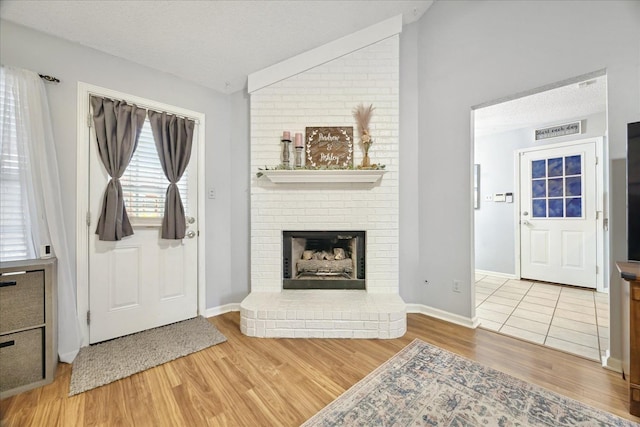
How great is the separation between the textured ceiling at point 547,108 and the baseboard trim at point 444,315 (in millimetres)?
2374

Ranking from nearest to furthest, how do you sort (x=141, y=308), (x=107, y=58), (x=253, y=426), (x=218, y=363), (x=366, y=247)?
1. (x=253, y=426)
2. (x=218, y=363)
3. (x=107, y=58)
4. (x=141, y=308)
5. (x=366, y=247)

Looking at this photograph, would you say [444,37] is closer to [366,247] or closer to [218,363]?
[366,247]

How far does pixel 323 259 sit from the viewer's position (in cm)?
279

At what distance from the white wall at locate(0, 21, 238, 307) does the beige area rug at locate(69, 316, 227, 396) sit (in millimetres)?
460

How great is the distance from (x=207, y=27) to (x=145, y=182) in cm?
144

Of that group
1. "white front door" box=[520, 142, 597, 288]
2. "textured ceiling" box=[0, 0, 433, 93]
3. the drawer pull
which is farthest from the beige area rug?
"white front door" box=[520, 142, 597, 288]

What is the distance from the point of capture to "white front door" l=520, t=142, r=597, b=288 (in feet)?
11.6

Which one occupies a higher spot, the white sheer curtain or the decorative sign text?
the decorative sign text

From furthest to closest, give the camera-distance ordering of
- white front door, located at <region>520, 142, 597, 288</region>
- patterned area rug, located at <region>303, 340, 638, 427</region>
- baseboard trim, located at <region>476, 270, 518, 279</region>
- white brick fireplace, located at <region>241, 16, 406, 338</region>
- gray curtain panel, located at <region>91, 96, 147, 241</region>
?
baseboard trim, located at <region>476, 270, 518, 279</region> < white front door, located at <region>520, 142, 597, 288</region> < white brick fireplace, located at <region>241, 16, 406, 338</region> < gray curtain panel, located at <region>91, 96, 147, 241</region> < patterned area rug, located at <region>303, 340, 638, 427</region>

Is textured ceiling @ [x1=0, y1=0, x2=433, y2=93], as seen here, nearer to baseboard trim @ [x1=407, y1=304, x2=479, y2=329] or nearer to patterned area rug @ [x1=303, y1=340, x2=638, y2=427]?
patterned area rug @ [x1=303, y1=340, x2=638, y2=427]

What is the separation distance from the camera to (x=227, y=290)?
2.82m

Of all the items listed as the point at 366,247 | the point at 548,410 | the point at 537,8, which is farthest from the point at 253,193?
the point at 537,8

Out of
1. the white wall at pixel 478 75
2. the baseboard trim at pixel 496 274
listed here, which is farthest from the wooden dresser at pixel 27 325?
the baseboard trim at pixel 496 274

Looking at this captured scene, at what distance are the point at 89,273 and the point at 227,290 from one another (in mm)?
1212
